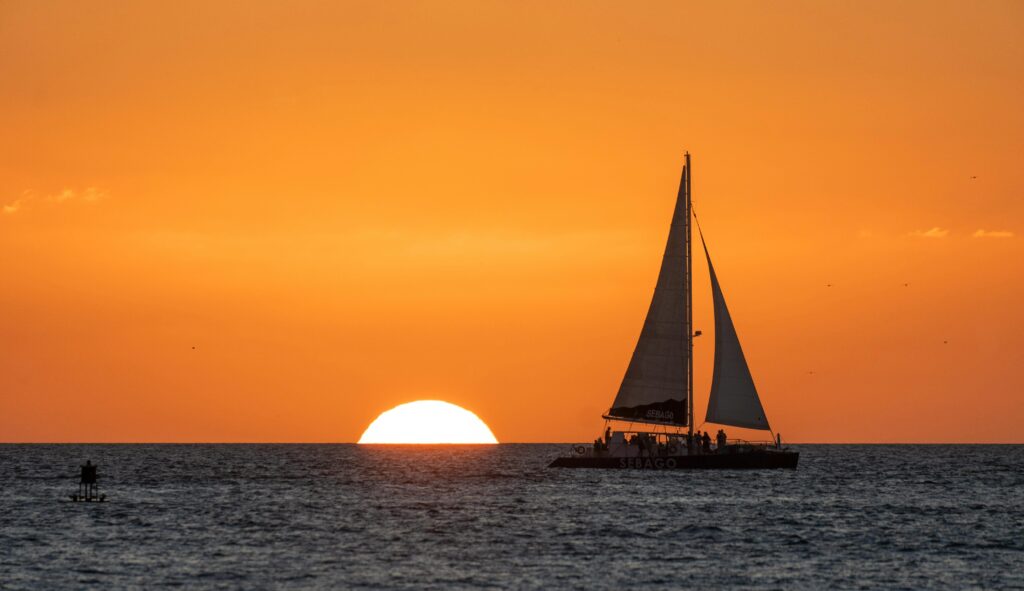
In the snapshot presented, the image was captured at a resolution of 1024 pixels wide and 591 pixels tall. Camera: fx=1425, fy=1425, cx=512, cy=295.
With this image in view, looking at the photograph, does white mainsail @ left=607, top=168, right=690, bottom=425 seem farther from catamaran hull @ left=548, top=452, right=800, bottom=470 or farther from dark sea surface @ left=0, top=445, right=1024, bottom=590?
dark sea surface @ left=0, top=445, right=1024, bottom=590

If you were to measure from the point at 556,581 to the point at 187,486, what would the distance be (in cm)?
6236

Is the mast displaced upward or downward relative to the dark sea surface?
upward

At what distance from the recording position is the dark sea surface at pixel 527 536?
48.4m

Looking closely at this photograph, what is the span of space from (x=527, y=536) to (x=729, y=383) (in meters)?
39.1

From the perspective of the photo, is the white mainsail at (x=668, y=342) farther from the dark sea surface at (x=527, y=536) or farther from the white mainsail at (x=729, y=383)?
the dark sea surface at (x=527, y=536)

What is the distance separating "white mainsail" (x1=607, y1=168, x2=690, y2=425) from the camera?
321 ft

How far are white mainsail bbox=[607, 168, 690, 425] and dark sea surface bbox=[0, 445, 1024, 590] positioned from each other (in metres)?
5.42

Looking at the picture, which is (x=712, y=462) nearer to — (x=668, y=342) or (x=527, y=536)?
(x=668, y=342)

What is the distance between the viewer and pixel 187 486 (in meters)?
104

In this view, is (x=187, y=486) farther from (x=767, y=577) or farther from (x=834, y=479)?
(x=767, y=577)

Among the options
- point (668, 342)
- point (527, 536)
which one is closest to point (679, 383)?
point (668, 342)

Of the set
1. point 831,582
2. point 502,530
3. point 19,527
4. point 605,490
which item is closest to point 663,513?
point 502,530

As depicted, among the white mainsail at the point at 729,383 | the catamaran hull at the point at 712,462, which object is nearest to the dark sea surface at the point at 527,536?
the catamaran hull at the point at 712,462

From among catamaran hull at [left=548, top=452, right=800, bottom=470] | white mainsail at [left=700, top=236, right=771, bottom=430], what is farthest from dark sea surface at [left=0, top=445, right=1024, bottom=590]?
white mainsail at [left=700, top=236, right=771, bottom=430]
